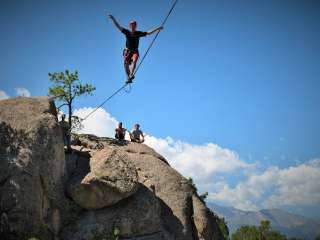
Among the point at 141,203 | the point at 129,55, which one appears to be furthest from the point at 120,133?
the point at 129,55

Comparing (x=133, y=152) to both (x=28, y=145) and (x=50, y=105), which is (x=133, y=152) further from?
(x=28, y=145)

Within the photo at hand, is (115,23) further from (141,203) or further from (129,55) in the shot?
(141,203)

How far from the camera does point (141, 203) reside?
20656 mm

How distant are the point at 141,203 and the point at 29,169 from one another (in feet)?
21.6

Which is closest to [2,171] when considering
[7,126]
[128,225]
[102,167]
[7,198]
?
[7,198]

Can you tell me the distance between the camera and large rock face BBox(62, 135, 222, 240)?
19625mm

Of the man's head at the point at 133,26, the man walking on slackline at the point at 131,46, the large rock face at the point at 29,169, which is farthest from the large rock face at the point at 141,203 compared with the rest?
the man's head at the point at 133,26

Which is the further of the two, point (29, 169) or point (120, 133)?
point (120, 133)

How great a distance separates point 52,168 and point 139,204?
5327 mm


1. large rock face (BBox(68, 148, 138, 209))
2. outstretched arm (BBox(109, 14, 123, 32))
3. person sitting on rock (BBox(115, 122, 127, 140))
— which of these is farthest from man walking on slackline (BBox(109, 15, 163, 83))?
person sitting on rock (BBox(115, 122, 127, 140))

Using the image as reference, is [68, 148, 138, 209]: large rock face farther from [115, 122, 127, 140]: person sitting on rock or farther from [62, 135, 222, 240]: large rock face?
[115, 122, 127, 140]: person sitting on rock

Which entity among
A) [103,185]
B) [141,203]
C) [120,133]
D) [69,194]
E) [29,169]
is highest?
[120,133]

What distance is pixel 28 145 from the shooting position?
18.6 meters

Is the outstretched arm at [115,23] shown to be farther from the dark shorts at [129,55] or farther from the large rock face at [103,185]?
the large rock face at [103,185]
